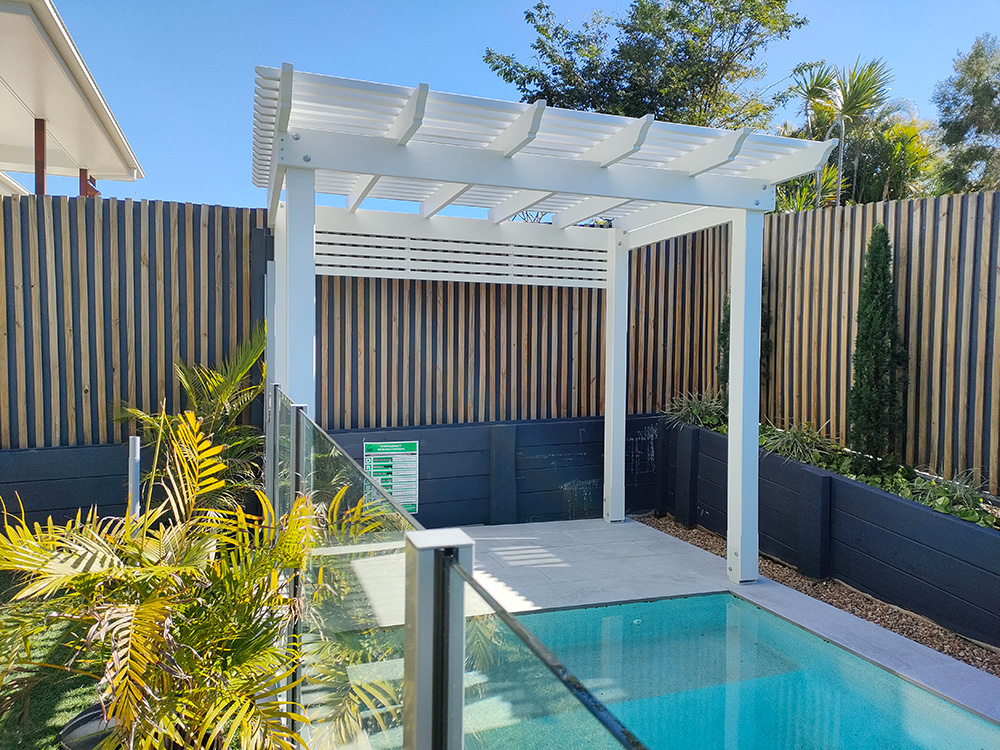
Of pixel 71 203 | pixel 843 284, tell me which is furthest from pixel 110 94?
pixel 843 284

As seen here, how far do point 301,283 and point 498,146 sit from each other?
1383mm

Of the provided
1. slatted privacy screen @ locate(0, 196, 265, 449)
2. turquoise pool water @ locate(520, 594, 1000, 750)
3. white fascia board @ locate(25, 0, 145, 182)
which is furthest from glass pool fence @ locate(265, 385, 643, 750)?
white fascia board @ locate(25, 0, 145, 182)

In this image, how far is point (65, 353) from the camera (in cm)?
573

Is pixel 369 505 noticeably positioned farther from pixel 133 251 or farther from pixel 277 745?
pixel 133 251

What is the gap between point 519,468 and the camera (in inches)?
277

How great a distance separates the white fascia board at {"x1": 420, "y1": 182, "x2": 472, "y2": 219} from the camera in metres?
5.13

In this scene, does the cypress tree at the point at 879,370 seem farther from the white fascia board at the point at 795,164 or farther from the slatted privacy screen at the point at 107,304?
the slatted privacy screen at the point at 107,304

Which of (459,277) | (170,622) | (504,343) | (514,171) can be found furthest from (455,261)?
(170,622)

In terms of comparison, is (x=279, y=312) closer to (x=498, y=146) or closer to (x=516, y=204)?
(x=516, y=204)

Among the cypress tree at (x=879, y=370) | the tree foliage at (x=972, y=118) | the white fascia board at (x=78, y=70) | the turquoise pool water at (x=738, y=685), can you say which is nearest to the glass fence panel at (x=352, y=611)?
the turquoise pool water at (x=738, y=685)

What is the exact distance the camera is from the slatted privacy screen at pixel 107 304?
563cm

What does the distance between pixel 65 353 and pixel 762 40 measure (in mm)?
15483

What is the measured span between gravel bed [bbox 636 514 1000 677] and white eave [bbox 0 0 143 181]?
20.7 ft

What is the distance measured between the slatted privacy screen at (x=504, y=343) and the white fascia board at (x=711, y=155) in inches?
106
